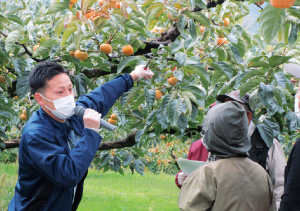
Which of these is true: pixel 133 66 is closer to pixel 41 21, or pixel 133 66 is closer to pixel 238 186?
pixel 41 21

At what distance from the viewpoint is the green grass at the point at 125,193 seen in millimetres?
7938

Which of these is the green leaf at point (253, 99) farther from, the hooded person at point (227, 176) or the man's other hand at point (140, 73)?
the man's other hand at point (140, 73)

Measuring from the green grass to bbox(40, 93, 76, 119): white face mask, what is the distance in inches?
165

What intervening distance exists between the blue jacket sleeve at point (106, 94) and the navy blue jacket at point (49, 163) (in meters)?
0.31

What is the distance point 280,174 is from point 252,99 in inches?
15.9

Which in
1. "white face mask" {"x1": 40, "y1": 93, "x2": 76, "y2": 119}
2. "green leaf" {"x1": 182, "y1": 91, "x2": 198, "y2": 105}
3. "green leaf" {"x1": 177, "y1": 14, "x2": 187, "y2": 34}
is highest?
"green leaf" {"x1": 177, "y1": 14, "x2": 187, "y2": 34}

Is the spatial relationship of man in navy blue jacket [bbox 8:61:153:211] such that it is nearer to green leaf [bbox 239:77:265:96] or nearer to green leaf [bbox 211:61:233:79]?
green leaf [bbox 239:77:265:96]

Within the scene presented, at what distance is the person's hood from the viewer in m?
1.65

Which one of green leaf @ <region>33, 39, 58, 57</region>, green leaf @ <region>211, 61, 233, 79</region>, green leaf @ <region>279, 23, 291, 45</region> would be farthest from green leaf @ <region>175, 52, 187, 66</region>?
green leaf @ <region>33, 39, 58, 57</region>

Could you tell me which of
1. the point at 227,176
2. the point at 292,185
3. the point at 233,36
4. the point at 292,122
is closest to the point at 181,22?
the point at 233,36

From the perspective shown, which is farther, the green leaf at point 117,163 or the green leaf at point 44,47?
the green leaf at point 117,163

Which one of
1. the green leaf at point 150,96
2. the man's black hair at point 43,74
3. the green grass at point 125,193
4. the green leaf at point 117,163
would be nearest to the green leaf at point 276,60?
the green leaf at point 150,96

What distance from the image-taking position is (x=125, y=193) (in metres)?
9.77

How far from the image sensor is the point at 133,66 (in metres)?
2.69
